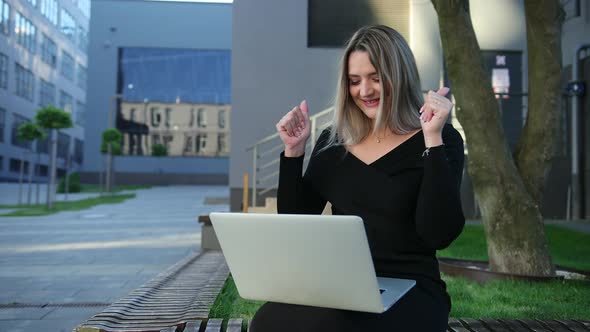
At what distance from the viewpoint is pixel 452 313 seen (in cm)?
314

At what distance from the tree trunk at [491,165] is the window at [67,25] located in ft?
103

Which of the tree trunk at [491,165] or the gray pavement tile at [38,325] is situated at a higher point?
the tree trunk at [491,165]

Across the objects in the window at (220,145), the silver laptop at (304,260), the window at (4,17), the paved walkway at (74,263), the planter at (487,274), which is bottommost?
the paved walkway at (74,263)

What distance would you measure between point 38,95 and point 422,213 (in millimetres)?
33918

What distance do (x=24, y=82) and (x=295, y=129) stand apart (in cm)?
3118

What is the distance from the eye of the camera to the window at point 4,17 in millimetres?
24378

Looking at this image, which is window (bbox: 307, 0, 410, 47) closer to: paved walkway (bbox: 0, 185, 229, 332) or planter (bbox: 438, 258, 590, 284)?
paved walkway (bbox: 0, 185, 229, 332)

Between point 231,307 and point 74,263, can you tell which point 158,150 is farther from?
point 231,307

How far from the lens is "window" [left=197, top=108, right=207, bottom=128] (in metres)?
42.2

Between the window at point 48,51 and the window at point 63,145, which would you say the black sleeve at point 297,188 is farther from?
the window at point 63,145

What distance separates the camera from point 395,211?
1737 mm

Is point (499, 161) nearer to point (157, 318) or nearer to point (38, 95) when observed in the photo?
point (157, 318)

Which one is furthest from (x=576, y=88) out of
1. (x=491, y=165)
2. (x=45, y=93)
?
(x=45, y=93)

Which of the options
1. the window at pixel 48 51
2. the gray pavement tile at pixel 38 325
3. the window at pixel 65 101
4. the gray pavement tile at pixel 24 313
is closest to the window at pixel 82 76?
the window at pixel 65 101
